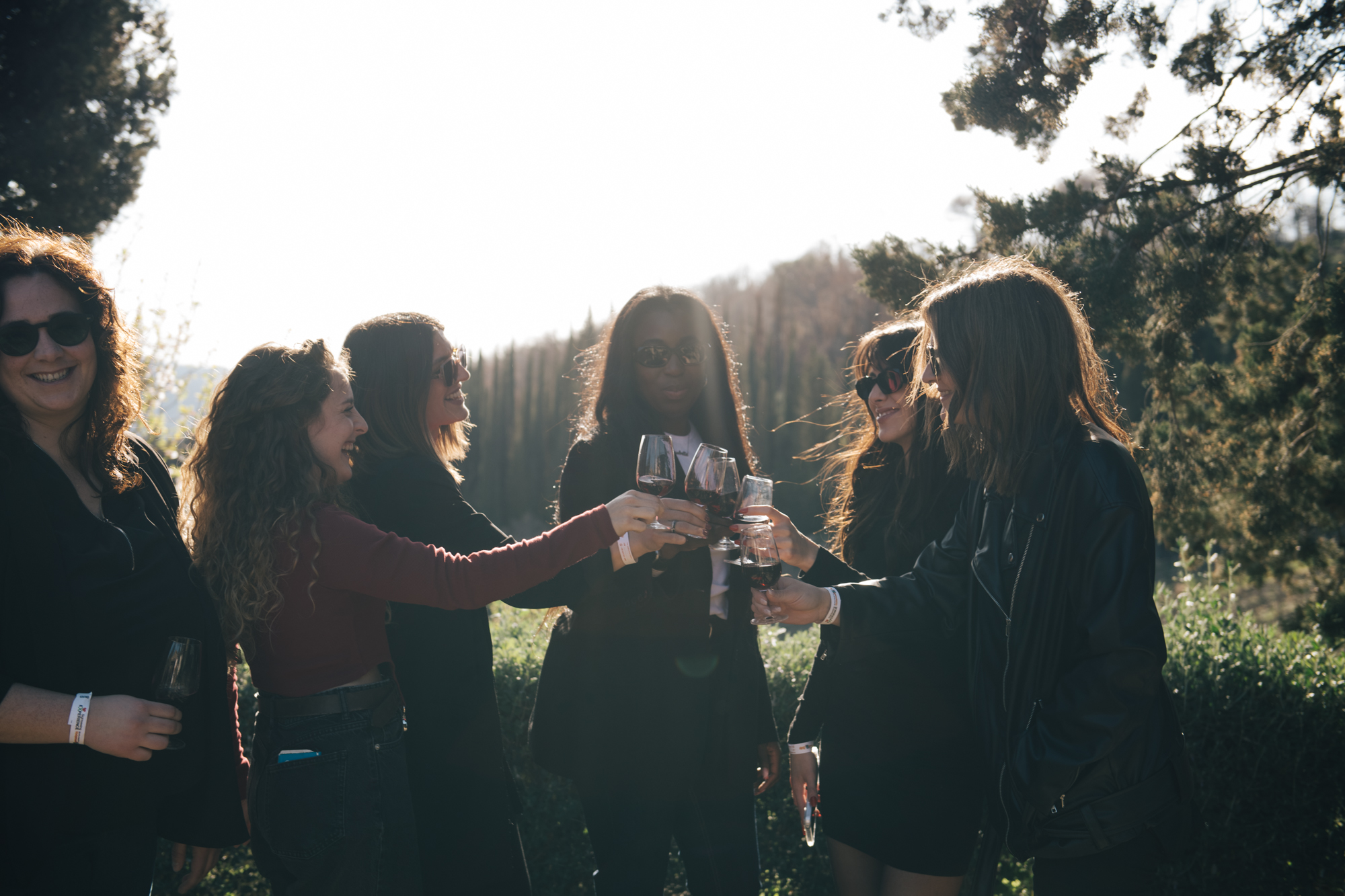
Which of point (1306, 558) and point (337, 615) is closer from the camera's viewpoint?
point (337, 615)

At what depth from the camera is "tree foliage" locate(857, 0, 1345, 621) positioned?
4.05 metres

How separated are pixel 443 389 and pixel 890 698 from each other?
1.82 meters

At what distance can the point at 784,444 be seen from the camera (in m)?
26.2

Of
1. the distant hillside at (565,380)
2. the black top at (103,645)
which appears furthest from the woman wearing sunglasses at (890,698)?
the distant hillside at (565,380)

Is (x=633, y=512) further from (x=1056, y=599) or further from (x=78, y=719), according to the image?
(x=78, y=719)

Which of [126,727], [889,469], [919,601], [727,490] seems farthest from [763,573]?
[126,727]

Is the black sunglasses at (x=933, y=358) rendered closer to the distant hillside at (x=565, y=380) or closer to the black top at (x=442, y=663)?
the black top at (x=442, y=663)

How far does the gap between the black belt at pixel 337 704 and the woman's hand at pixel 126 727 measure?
0.25 metres

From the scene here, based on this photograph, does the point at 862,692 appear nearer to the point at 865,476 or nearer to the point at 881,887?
the point at 881,887

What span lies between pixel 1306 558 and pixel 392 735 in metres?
6.92

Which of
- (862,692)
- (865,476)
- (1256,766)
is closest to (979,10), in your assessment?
(865,476)

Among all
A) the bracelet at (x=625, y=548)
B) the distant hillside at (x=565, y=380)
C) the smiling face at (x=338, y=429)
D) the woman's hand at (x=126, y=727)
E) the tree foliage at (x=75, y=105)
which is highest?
the distant hillside at (x=565, y=380)

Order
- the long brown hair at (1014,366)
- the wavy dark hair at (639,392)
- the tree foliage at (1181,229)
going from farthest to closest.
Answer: the tree foliage at (1181,229)
the wavy dark hair at (639,392)
the long brown hair at (1014,366)

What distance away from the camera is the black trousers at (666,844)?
2.56m
